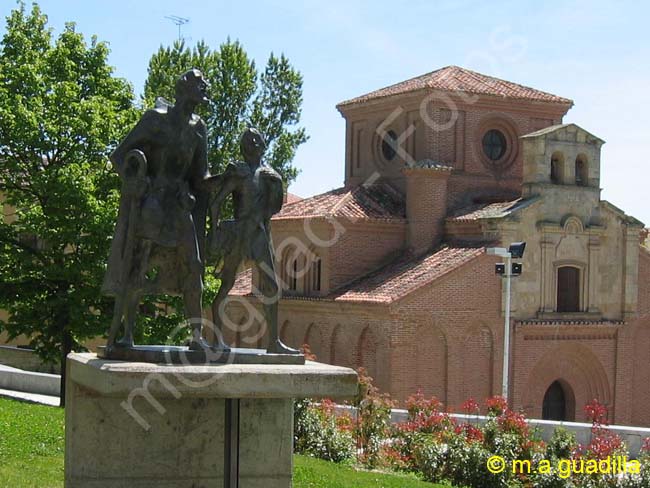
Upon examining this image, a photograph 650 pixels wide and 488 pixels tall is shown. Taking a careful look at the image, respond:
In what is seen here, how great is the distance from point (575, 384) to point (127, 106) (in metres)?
15.8

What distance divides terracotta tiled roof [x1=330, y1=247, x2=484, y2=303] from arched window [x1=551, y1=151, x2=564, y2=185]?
3981 mm

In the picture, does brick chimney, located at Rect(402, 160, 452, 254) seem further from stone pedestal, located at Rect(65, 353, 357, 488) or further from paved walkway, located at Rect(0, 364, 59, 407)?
stone pedestal, located at Rect(65, 353, 357, 488)

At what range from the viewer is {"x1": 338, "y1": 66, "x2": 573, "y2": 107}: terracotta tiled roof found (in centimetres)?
3278

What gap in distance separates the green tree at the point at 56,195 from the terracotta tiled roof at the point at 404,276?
7.81 metres

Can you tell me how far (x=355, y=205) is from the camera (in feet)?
105

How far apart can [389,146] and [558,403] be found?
9992 millimetres

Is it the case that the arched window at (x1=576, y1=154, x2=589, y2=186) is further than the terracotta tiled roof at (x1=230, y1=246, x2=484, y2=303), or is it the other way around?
the arched window at (x1=576, y1=154, x2=589, y2=186)

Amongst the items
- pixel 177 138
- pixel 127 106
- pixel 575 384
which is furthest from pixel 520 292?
pixel 177 138

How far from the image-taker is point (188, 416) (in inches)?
325

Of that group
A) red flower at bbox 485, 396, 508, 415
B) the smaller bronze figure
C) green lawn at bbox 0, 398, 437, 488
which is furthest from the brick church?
the smaller bronze figure

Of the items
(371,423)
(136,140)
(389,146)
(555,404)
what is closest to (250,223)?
(136,140)

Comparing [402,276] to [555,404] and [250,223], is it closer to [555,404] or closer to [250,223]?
[555,404]

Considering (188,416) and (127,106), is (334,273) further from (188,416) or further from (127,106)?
(188,416)

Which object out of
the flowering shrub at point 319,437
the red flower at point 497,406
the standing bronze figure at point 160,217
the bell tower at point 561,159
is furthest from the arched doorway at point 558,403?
the standing bronze figure at point 160,217
